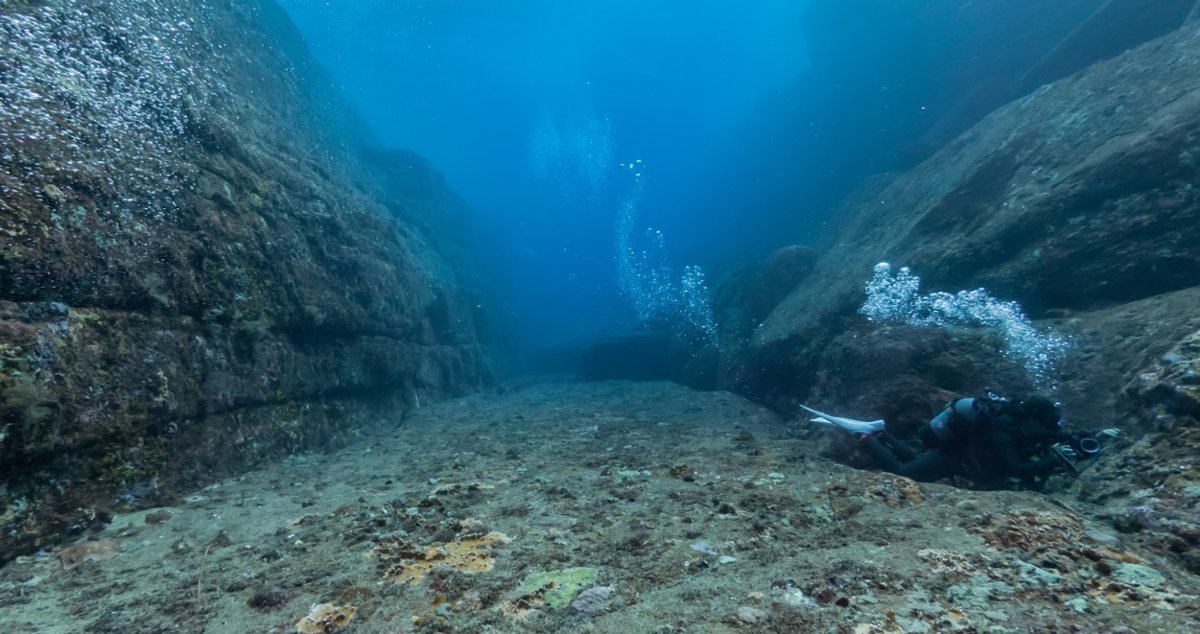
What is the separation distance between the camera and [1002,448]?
4.53 metres

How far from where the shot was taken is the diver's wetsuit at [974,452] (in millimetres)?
4430

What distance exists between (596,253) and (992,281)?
14370cm

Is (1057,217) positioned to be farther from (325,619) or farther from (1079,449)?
(325,619)

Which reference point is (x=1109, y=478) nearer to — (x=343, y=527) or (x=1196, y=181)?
(x=1196, y=181)

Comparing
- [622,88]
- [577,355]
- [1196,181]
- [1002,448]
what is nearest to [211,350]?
[1002,448]

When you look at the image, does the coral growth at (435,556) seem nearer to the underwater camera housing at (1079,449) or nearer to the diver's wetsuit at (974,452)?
the diver's wetsuit at (974,452)

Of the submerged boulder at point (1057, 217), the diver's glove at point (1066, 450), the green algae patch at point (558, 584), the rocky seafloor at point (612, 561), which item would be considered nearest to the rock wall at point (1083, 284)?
the submerged boulder at point (1057, 217)

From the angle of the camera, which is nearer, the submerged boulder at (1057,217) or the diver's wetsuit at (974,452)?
the diver's wetsuit at (974,452)

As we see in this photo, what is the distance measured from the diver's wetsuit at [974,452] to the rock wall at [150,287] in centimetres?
786

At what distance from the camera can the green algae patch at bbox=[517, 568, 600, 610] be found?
8.30ft

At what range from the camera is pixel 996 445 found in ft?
15.2

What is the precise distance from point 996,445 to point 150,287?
9025 millimetres

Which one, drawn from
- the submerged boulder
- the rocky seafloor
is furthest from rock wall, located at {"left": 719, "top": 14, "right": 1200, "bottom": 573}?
the rocky seafloor

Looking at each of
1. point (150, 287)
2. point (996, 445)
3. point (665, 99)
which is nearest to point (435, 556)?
point (150, 287)
